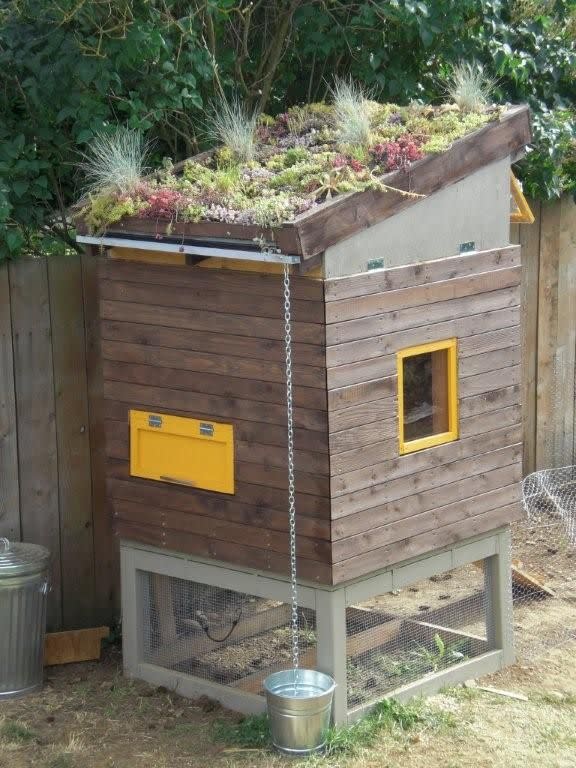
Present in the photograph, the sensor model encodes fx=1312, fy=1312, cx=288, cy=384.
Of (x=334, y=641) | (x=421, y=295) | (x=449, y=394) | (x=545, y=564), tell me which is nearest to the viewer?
(x=334, y=641)

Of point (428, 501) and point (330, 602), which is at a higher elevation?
point (428, 501)

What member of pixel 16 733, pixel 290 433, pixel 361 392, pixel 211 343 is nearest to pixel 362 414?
pixel 361 392

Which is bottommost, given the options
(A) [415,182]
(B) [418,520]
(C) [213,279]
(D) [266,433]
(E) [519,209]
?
(B) [418,520]

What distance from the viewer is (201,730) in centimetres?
532

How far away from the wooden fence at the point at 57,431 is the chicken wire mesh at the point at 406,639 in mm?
1280

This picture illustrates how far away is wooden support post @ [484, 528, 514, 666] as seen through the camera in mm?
5906

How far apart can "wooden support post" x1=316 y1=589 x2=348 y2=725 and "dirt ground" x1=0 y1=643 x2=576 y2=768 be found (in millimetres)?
247

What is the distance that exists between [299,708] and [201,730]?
60 cm

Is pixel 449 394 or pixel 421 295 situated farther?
pixel 449 394

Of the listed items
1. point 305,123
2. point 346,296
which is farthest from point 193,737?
point 305,123

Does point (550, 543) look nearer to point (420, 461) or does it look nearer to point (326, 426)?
point (420, 461)

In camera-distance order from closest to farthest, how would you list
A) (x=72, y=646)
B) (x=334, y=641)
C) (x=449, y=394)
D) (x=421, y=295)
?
(x=334, y=641), (x=421, y=295), (x=449, y=394), (x=72, y=646)

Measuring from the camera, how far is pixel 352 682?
548 centimetres

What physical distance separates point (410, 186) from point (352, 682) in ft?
6.76
